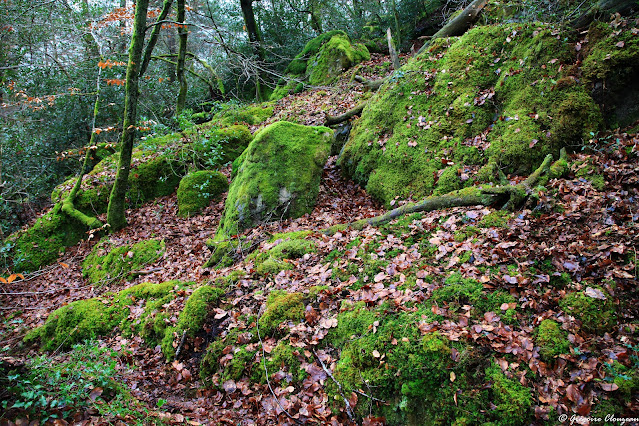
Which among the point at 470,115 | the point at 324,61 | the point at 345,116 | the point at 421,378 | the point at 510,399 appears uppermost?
the point at 324,61

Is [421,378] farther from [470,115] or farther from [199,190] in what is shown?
[199,190]

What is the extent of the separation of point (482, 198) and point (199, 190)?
737 centimetres

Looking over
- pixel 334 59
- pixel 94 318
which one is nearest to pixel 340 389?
pixel 94 318

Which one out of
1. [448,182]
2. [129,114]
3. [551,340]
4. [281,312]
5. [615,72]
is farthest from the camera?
[129,114]

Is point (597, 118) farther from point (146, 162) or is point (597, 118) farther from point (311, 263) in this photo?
point (146, 162)

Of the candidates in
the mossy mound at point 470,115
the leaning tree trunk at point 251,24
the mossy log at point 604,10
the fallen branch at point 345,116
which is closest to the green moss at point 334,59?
the leaning tree trunk at point 251,24

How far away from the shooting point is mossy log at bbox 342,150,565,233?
4.72 meters

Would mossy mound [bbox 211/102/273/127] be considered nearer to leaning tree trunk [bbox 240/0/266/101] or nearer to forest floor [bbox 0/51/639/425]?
leaning tree trunk [bbox 240/0/266/101]

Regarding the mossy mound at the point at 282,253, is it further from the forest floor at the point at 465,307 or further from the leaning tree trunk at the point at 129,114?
the leaning tree trunk at the point at 129,114

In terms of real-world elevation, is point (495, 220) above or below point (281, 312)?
above

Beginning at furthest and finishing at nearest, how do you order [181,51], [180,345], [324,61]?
[324,61], [181,51], [180,345]

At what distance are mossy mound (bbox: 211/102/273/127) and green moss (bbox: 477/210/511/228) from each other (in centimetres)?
1044

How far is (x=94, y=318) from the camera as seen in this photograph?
5645 mm

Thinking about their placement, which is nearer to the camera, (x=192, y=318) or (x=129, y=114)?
(x=192, y=318)
